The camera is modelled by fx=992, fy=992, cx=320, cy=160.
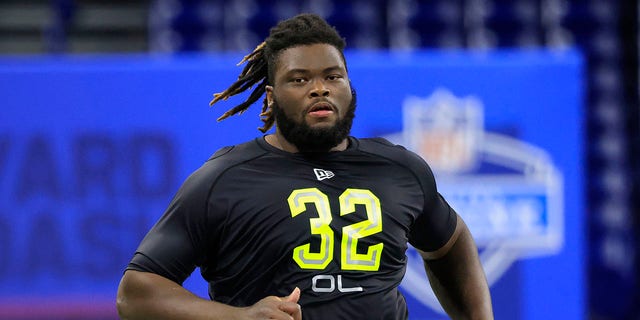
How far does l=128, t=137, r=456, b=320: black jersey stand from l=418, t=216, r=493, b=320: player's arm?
0.94 ft

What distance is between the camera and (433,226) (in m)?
3.30

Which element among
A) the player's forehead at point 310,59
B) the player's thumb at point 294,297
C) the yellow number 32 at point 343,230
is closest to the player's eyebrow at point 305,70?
the player's forehead at point 310,59

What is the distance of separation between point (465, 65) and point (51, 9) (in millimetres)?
4650

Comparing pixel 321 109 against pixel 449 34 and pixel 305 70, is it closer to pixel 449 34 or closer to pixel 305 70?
pixel 305 70

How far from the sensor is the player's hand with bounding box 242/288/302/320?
9.12ft

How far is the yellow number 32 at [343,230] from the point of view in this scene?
9.78 ft

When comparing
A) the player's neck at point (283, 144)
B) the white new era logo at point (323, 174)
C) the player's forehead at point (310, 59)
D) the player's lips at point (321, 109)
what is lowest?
the white new era logo at point (323, 174)

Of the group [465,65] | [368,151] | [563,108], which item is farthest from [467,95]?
[368,151]

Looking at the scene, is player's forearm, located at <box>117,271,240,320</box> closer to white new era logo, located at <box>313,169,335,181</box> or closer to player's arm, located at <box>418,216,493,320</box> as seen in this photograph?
white new era logo, located at <box>313,169,335,181</box>

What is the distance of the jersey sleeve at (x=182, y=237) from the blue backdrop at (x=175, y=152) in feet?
12.1

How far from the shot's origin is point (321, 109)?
10.1ft

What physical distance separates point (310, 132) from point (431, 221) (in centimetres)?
53

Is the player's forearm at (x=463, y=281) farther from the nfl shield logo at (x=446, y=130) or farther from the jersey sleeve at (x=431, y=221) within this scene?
the nfl shield logo at (x=446, y=130)

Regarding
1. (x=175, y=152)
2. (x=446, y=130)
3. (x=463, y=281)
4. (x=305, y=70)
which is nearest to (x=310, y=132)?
(x=305, y=70)
